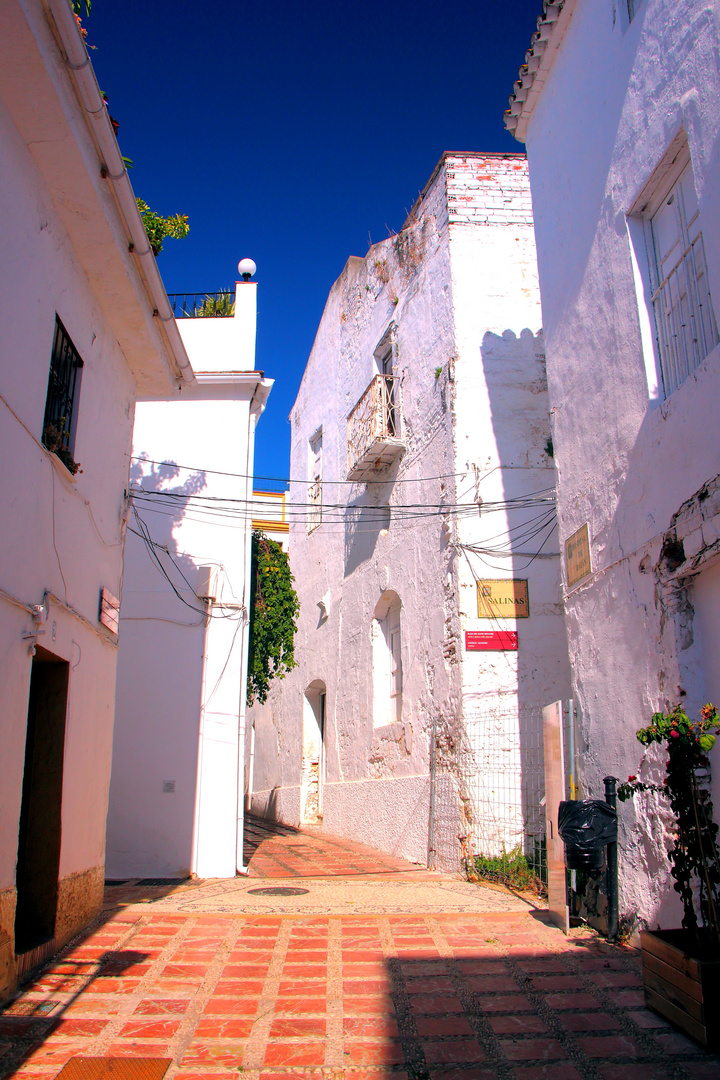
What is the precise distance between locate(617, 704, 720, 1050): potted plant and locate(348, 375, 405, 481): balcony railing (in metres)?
7.04

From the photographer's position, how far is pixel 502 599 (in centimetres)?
855

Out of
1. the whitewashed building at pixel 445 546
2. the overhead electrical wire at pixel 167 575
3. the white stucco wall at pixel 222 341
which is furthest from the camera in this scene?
the white stucco wall at pixel 222 341

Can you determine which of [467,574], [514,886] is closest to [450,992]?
[514,886]

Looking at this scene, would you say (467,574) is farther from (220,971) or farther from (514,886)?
(220,971)

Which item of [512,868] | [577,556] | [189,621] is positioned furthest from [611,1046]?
[189,621]

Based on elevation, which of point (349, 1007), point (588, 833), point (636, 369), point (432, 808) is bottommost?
point (349, 1007)

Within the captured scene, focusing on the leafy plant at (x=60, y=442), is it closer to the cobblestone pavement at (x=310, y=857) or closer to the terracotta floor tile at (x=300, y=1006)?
the terracotta floor tile at (x=300, y=1006)

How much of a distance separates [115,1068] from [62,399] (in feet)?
12.8

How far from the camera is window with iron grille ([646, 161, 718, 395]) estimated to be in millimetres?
4672

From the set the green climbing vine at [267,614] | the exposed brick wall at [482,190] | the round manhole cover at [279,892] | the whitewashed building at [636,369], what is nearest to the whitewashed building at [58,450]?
the round manhole cover at [279,892]

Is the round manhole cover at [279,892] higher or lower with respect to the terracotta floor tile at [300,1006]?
lower

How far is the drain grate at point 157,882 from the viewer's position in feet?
25.3

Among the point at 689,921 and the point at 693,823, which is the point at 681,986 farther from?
the point at 693,823

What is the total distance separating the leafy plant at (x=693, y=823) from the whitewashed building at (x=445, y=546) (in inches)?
A: 152
